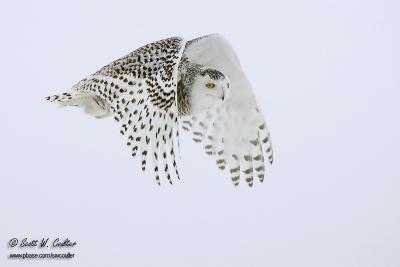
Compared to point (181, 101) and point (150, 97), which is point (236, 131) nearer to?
point (181, 101)

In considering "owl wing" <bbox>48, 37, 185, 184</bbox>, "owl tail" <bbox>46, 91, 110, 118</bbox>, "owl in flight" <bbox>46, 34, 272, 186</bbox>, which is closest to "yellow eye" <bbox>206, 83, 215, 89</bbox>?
"owl in flight" <bbox>46, 34, 272, 186</bbox>

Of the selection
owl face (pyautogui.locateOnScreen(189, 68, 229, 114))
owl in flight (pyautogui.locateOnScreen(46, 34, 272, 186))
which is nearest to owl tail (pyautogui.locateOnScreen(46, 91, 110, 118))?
owl in flight (pyautogui.locateOnScreen(46, 34, 272, 186))

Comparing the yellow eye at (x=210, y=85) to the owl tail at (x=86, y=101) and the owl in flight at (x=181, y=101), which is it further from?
the owl tail at (x=86, y=101)

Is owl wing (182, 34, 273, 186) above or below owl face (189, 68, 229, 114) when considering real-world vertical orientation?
below

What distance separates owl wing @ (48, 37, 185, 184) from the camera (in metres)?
2.33

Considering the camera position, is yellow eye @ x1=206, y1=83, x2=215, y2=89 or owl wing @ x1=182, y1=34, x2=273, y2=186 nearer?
yellow eye @ x1=206, y1=83, x2=215, y2=89

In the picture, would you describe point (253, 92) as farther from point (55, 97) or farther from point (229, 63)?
Result: point (55, 97)

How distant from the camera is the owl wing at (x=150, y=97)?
2.33 metres

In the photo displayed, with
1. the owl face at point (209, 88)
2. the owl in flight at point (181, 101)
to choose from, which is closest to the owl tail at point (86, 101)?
the owl in flight at point (181, 101)

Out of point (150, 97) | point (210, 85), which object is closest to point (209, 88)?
point (210, 85)

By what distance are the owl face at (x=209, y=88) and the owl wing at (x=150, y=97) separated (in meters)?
0.18

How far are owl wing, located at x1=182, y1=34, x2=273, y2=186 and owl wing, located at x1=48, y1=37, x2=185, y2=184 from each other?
332 mm

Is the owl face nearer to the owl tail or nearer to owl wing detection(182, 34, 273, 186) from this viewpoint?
owl wing detection(182, 34, 273, 186)

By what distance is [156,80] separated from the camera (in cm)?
235
